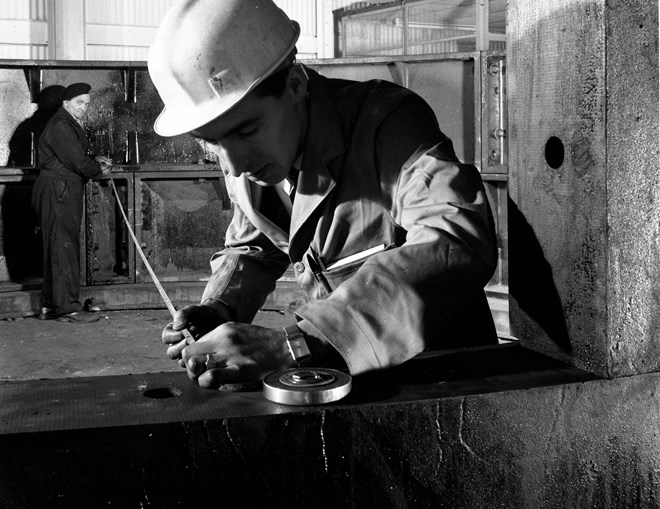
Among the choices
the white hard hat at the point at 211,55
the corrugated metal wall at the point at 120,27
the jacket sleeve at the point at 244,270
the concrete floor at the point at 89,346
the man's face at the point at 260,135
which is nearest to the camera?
the white hard hat at the point at 211,55

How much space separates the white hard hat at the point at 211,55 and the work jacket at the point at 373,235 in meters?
0.30

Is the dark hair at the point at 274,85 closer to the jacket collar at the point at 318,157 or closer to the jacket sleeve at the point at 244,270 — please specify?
the jacket collar at the point at 318,157

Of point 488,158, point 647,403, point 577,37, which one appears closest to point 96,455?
point 647,403

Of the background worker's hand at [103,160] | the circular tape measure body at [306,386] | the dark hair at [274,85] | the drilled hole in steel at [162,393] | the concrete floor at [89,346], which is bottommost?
the concrete floor at [89,346]

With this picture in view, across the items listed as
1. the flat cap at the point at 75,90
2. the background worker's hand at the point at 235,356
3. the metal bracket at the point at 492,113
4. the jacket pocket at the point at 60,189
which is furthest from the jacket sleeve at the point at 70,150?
the background worker's hand at the point at 235,356

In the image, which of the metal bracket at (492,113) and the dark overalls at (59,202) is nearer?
the metal bracket at (492,113)

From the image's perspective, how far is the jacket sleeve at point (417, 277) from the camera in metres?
1.48

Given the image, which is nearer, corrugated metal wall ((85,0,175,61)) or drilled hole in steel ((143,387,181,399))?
drilled hole in steel ((143,387,181,399))

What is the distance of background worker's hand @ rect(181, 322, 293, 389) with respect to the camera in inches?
57.2

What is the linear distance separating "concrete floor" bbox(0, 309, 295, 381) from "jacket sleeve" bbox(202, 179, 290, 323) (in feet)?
8.82

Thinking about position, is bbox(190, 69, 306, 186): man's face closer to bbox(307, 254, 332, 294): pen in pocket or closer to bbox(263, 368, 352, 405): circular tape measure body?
bbox(307, 254, 332, 294): pen in pocket

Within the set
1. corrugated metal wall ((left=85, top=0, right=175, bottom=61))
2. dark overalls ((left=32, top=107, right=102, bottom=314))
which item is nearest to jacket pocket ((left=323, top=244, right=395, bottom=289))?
dark overalls ((left=32, top=107, right=102, bottom=314))

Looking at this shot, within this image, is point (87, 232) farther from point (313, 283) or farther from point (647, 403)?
point (647, 403)

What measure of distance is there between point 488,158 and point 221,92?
17.7 ft
